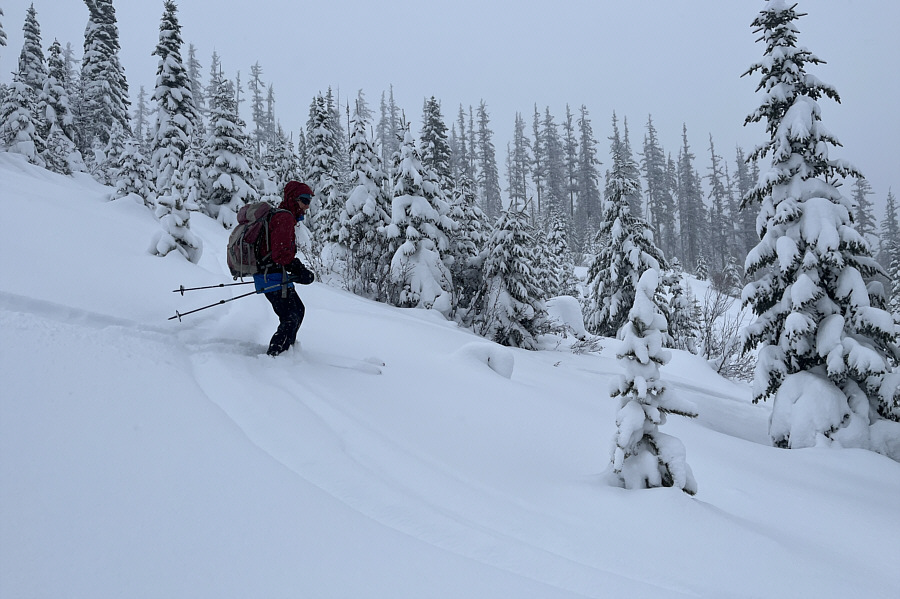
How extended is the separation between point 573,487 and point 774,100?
29.4 feet

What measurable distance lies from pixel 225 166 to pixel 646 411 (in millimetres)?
24952

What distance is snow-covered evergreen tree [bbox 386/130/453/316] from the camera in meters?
14.4

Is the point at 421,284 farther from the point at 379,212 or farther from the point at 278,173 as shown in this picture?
the point at 278,173

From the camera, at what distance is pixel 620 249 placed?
→ 65.0 feet

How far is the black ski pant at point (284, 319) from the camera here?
502 cm

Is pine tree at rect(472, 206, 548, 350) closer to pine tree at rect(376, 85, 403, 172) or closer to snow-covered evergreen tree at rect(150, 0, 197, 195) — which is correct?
snow-covered evergreen tree at rect(150, 0, 197, 195)

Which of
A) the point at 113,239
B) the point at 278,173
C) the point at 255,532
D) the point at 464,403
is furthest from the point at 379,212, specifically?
the point at 278,173

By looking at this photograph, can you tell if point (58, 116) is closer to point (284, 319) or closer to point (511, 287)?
point (511, 287)

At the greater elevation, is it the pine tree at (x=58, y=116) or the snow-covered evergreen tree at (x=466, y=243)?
the pine tree at (x=58, y=116)

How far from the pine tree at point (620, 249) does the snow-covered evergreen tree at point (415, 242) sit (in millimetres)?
8481

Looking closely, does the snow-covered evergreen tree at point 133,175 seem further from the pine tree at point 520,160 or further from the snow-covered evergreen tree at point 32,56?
the pine tree at point 520,160

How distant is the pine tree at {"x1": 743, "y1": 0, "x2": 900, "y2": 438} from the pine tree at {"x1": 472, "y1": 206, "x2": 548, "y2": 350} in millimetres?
6227

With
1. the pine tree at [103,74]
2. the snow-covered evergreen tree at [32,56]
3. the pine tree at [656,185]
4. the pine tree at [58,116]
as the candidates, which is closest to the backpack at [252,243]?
the pine tree at [58,116]

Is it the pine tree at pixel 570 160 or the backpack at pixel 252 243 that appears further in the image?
the pine tree at pixel 570 160
